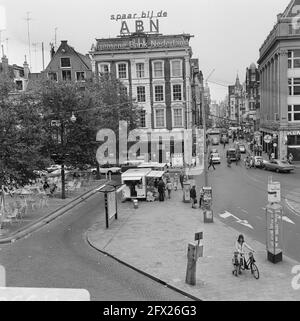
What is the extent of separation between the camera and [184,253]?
1858 cm

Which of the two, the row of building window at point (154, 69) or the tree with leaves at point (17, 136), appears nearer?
the tree with leaves at point (17, 136)

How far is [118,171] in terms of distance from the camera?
5062cm

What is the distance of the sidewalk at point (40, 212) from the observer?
75.3 feet

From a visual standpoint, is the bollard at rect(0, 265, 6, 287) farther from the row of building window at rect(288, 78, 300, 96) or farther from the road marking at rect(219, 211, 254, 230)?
the row of building window at rect(288, 78, 300, 96)

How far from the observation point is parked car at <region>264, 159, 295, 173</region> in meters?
50.6

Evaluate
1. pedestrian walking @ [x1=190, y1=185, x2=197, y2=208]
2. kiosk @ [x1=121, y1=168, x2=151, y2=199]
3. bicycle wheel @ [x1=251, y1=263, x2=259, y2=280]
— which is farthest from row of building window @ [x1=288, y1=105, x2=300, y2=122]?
bicycle wheel @ [x1=251, y1=263, x2=259, y2=280]

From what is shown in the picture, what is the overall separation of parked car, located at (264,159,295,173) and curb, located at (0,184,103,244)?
2349 centimetres

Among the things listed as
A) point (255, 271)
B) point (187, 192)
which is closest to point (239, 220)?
point (187, 192)

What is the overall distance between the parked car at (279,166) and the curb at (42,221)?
2349cm

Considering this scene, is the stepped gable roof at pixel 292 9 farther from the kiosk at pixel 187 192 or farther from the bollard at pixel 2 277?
the bollard at pixel 2 277

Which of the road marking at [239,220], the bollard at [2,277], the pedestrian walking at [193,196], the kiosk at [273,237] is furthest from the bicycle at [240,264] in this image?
the pedestrian walking at [193,196]

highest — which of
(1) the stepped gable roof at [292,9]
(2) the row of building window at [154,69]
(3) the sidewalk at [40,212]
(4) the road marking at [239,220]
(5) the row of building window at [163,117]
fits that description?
(1) the stepped gable roof at [292,9]
